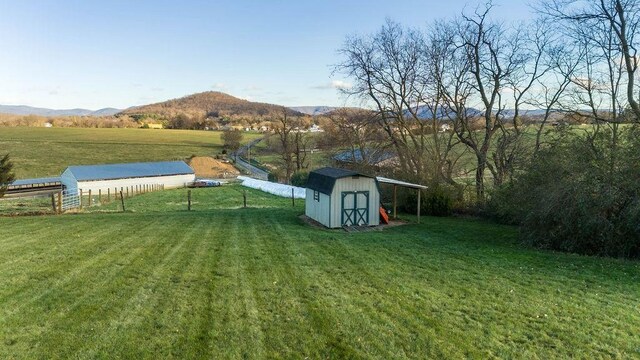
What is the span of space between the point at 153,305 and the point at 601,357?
21.2ft

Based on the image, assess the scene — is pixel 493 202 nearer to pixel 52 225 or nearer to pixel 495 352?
pixel 495 352

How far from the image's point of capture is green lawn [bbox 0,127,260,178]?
193 feet

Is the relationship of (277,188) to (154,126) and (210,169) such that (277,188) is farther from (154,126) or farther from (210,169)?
(154,126)

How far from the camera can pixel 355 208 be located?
17625mm

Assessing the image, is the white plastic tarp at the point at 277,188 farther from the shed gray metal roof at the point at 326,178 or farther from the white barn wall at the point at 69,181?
the white barn wall at the point at 69,181

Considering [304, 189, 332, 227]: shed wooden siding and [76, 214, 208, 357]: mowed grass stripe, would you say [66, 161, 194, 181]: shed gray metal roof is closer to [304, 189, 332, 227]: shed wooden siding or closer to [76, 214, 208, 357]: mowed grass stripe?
[304, 189, 332, 227]: shed wooden siding

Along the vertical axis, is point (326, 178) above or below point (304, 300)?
above

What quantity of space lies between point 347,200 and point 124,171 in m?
34.6

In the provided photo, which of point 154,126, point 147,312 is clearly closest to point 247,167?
point 147,312

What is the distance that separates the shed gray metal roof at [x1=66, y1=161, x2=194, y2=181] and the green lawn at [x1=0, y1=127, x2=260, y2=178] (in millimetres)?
13898

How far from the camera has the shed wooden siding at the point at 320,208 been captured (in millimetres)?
17469

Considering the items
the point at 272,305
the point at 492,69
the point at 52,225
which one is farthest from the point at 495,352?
the point at 492,69

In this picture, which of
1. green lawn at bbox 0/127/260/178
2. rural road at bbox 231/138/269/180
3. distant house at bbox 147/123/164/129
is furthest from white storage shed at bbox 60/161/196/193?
distant house at bbox 147/123/164/129

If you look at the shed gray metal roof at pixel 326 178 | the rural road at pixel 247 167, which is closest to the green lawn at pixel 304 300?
the shed gray metal roof at pixel 326 178
